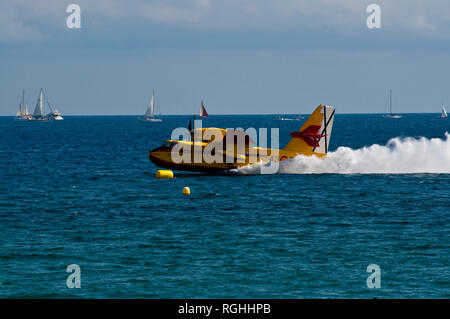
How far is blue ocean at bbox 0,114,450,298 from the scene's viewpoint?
21.8 m

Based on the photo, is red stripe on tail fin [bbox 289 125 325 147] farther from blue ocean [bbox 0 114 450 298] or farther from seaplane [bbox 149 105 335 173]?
blue ocean [bbox 0 114 450 298]

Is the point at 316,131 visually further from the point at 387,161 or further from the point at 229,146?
the point at 387,161

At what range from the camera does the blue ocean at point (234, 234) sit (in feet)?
71.6

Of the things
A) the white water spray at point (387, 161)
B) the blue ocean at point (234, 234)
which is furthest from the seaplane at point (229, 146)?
the white water spray at point (387, 161)

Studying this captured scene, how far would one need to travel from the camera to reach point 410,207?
125 feet

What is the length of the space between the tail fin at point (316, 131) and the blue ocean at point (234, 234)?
7.14 feet

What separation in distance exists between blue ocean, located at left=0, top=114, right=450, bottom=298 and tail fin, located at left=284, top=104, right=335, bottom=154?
2175 millimetres

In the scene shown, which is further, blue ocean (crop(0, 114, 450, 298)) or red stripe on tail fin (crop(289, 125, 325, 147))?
red stripe on tail fin (crop(289, 125, 325, 147))

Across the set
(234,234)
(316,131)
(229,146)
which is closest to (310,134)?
(316,131)

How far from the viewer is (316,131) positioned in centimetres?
5138

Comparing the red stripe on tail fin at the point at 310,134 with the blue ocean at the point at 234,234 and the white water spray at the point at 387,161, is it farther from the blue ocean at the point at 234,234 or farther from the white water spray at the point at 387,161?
the white water spray at the point at 387,161

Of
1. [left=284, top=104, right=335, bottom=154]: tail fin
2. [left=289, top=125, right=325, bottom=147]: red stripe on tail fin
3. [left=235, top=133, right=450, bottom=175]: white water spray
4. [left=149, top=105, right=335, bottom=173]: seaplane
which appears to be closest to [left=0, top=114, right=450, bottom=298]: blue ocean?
[left=235, top=133, right=450, bottom=175]: white water spray

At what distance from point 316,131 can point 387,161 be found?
34.8ft
